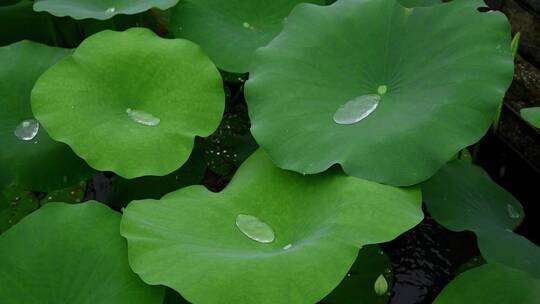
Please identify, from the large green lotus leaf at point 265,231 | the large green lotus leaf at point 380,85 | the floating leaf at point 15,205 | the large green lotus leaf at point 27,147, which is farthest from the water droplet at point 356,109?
the floating leaf at point 15,205

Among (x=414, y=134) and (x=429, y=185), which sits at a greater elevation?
(x=414, y=134)

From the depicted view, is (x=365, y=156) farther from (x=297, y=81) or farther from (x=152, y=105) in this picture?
(x=152, y=105)

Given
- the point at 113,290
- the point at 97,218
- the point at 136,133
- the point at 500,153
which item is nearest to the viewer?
the point at 113,290

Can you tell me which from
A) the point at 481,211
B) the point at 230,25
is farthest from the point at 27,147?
the point at 481,211

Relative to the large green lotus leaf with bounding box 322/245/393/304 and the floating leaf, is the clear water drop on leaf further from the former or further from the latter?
the floating leaf

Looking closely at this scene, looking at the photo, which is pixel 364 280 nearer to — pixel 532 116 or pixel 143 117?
pixel 532 116

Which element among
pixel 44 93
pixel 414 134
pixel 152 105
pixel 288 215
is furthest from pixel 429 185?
pixel 44 93

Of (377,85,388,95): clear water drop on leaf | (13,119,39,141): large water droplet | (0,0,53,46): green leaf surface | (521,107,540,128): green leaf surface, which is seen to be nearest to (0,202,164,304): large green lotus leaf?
(13,119,39,141): large water droplet
